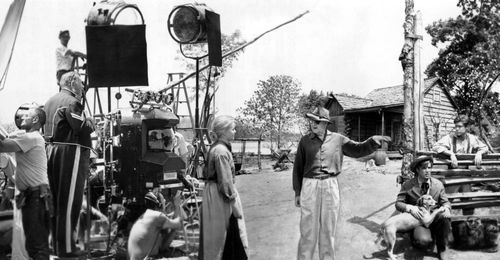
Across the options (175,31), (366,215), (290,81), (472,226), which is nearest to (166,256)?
(175,31)

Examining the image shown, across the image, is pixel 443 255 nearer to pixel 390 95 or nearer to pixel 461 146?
pixel 461 146

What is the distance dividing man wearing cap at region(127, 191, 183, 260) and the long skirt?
0.69m

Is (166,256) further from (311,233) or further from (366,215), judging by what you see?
(366,215)

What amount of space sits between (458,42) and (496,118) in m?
5.15

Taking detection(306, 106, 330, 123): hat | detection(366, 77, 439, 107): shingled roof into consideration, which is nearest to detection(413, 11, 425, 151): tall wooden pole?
detection(306, 106, 330, 123): hat

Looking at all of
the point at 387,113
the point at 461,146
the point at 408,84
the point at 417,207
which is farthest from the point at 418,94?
the point at 387,113

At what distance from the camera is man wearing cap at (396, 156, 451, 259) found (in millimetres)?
5848

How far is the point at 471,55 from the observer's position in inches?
1073

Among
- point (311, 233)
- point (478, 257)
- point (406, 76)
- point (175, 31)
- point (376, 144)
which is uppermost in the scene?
point (175, 31)

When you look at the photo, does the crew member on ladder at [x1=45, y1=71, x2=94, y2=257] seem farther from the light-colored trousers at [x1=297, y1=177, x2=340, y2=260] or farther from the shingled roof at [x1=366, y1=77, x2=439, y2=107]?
the shingled roof at [x1=366, y1=77, x2=439, y2=107]

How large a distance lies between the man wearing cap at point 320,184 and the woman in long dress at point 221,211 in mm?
1076

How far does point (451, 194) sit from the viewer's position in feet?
22.2

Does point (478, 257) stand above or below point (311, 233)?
below

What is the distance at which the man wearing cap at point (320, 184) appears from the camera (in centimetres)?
510
